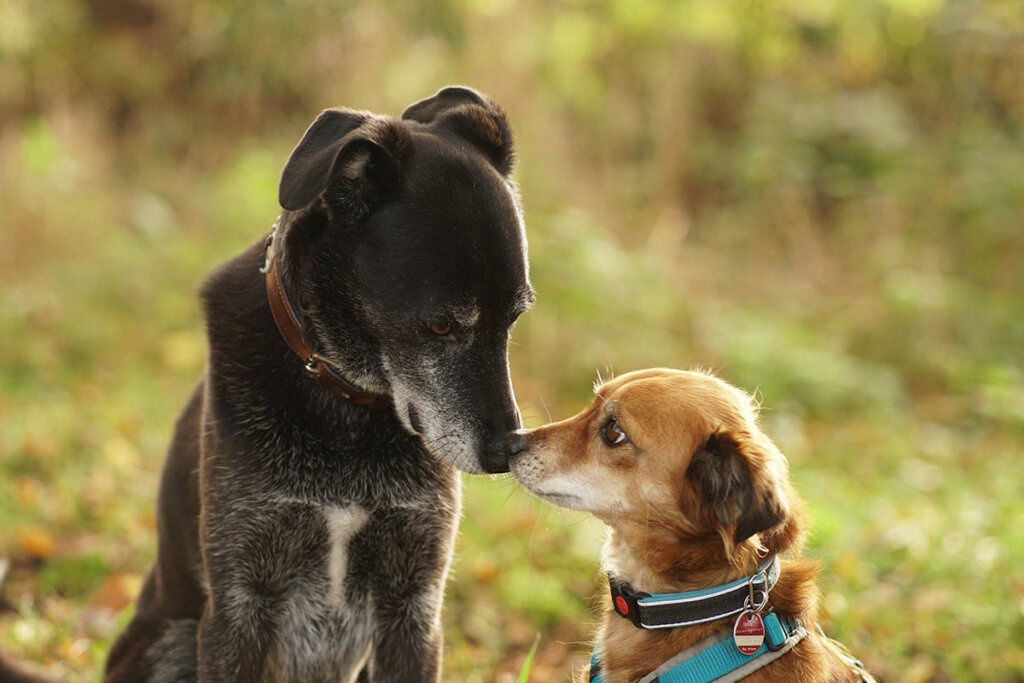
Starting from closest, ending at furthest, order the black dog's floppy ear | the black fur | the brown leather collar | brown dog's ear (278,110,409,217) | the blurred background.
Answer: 1. the black fur
2. brown dog's ear (278,110,409,217)
3. the brown leather collar
4. the black dog's floppy ear
5. the blurred background

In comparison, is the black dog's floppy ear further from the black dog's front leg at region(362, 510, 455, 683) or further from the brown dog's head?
the black dog's front leg at region(362, 510, 455, 683)

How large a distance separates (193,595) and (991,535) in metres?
4.12

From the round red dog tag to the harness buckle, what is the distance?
0.95 feet

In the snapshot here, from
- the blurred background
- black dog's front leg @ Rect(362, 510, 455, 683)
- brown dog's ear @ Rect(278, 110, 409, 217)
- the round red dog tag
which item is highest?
brown dog's ear @ Rect(278, 110, 409, 217)

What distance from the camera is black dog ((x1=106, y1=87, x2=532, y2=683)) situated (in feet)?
9.59

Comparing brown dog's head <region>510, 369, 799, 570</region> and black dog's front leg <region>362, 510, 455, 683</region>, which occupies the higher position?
brown dog's head <region>510, 369, 799, 570</region>

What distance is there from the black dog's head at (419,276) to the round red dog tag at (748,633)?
0.82 metres

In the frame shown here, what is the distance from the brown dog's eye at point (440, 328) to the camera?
9.62ft

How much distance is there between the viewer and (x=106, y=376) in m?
7.71

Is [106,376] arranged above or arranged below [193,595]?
below

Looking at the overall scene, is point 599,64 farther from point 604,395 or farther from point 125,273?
point 604,395

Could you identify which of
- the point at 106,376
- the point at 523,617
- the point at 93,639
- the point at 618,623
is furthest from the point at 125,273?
the point at 618,623

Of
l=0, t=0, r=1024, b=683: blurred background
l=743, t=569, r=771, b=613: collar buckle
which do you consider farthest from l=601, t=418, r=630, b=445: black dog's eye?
l=0, t=0, r=1024, b=683: blurred background

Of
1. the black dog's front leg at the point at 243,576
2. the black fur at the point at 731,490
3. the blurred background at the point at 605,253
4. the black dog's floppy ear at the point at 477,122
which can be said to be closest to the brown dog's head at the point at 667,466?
the black fur at the point at 731,490
